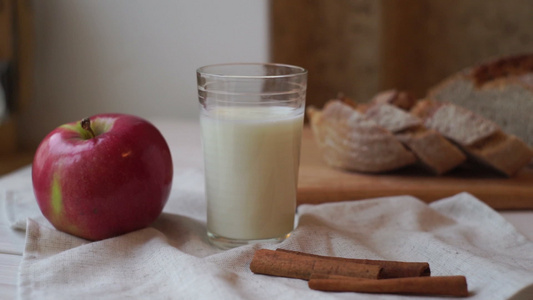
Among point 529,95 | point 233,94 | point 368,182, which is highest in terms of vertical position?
point 233,94

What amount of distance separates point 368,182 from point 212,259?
0.59 metres

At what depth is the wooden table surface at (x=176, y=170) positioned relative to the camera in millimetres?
919

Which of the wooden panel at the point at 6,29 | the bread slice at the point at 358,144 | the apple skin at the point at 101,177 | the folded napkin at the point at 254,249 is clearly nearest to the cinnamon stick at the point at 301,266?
the folded napkin at the point at 254,249

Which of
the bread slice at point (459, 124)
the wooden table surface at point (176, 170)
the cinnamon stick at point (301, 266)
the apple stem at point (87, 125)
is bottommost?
the wooden table surface at point (176, 170)

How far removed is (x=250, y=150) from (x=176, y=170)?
560mm

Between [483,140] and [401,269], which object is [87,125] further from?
[483,140]

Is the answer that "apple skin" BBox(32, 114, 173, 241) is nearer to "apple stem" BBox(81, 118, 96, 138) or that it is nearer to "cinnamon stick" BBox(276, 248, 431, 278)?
"apple stem" BBox(81, 118, 96, 138)

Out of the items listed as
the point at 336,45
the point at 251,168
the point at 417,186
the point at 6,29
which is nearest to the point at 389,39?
the point at 336,45

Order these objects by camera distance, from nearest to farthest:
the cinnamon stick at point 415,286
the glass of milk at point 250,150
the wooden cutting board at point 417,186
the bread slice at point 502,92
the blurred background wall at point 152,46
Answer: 1. the cinnamon stick at point 415,286
2. the glass of milk at point 250,150
3. the wooden cutting board at point 417,186
4. the bread slice at point 502,92
5. the blurred background wall at point 152,46

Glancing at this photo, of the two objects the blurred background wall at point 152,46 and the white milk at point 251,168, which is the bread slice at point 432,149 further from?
the blurred background wall at point 152,46

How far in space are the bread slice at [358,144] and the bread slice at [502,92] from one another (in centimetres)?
41

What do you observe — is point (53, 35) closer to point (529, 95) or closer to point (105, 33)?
point (105, 33)

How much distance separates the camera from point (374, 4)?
8.05 ft

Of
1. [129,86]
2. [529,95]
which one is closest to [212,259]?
[529,95]
